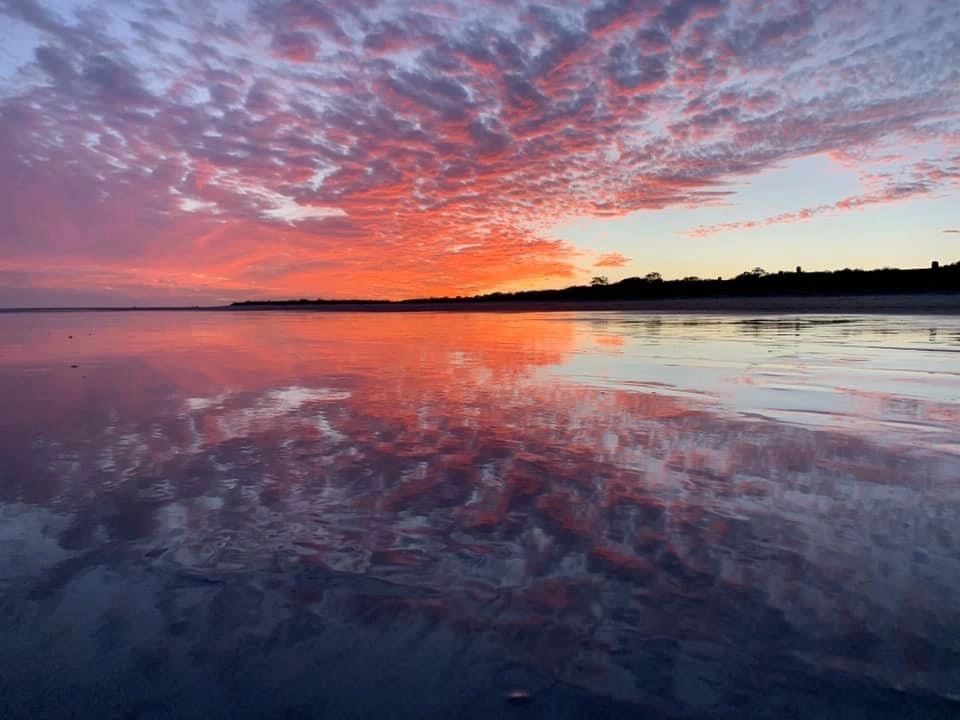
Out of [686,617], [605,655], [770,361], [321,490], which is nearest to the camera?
[605,655]

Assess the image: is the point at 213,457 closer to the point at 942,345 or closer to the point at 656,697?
the point at 656,697

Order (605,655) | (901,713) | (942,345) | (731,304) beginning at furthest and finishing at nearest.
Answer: (731,304), (942,345), (605,655), (901,713)

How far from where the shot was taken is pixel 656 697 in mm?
2092

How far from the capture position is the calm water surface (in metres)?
2.17

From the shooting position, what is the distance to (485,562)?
3131 millimetres

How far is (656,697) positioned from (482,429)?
423 centimetres

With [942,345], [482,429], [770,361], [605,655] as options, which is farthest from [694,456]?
[942,345]

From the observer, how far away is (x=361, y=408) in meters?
7.43

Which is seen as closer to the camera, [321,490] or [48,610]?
[48,610]

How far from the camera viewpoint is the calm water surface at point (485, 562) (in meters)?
2.17

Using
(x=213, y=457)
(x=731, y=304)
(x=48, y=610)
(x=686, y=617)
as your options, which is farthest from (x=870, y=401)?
(x=731, y=304)

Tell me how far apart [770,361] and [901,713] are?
10861 mm

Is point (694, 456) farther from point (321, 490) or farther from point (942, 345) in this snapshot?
point (942, 345)

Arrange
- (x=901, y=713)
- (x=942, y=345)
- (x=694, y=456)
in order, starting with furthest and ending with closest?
(x=942, y=345)
(x=694, y=456)
(x=901, y=713)
